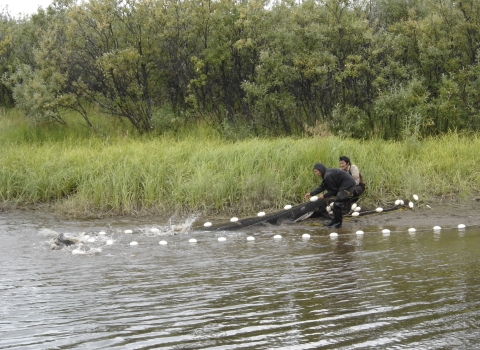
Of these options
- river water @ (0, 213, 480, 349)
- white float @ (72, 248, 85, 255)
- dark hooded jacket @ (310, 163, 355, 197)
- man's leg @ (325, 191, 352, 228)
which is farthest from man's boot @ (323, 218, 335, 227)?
white float @ (72, 248, 85, 255)

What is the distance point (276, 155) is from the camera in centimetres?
1308

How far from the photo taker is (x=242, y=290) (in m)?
7.05

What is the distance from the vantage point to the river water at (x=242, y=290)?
5.52m

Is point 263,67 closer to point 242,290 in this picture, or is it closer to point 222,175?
point 222,175

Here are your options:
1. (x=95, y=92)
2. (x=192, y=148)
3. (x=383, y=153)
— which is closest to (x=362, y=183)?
(x=383, y=153)

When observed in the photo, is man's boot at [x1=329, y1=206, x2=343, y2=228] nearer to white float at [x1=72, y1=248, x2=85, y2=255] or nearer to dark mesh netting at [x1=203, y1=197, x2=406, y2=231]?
dark mesh netting at [x1=203, y1=197, x2=406, y2=231]

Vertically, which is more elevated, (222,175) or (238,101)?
(238,101)

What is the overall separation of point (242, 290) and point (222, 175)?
5670 millimetres

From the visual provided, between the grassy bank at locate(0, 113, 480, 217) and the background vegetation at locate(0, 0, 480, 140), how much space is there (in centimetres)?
237

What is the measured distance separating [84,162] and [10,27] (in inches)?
417

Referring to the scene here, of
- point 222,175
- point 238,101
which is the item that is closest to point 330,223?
point 222,175

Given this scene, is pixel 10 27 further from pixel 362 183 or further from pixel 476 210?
pixel 476 210

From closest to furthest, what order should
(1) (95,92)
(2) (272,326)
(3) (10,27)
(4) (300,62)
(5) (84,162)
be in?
(2) (272,326) < (5) (84,162) < (4) (300,62) < (1) (95,92) < (3) (10,27)

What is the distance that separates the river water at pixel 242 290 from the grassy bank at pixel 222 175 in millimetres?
1664
